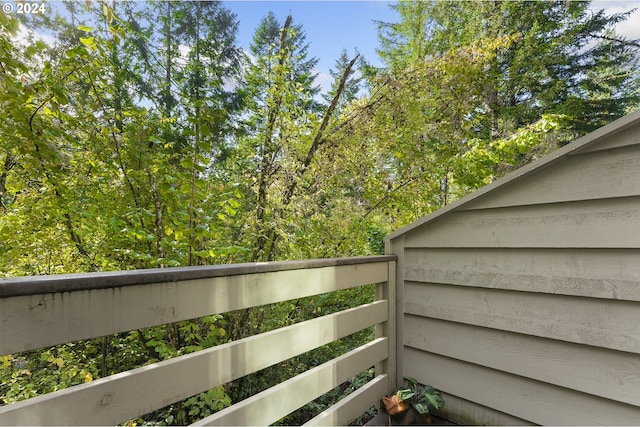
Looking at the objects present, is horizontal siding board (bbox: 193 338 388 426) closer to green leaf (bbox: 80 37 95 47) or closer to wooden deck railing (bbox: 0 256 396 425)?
wooden deck railing (bbox: 0 256 396 425)

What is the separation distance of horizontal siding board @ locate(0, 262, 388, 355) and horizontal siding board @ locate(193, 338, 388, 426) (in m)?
0.33

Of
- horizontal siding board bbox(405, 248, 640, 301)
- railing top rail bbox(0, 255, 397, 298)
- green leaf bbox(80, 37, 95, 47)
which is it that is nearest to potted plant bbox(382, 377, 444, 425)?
horizontal siding board bbox(405, 248, 640, 301)

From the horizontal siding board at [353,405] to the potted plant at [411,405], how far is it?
60mm

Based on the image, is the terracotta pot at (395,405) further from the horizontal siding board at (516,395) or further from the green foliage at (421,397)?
the horizontal siding board at (516,395)

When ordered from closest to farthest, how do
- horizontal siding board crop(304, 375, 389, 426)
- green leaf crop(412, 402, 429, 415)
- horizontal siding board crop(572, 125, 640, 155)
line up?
horizontal siding board crop(572, 125, 640, 155) < horizontal siding board crop(304, 375, 389, 426) < green leaf crop(412, 402, 429, 415)

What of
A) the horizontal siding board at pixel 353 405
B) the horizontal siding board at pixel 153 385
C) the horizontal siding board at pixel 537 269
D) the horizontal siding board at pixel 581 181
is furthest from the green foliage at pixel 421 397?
the horizontal siding board at pixel 581 181

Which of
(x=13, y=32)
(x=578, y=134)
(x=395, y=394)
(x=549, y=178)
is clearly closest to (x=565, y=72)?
(x=578, y=134)

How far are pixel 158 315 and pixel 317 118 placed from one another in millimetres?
2527

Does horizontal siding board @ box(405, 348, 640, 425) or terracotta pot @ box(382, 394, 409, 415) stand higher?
horizontal siding board @ box(405, 348, 640, 425)

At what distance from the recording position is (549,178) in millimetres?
1408

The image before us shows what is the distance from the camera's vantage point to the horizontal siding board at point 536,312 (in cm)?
123

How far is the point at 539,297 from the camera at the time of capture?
1429 mm

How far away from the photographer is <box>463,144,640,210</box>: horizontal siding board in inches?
48.5

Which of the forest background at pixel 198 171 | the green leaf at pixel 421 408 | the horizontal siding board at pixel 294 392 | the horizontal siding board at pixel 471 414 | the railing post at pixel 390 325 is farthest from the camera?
the forest background at pixel 198 171
